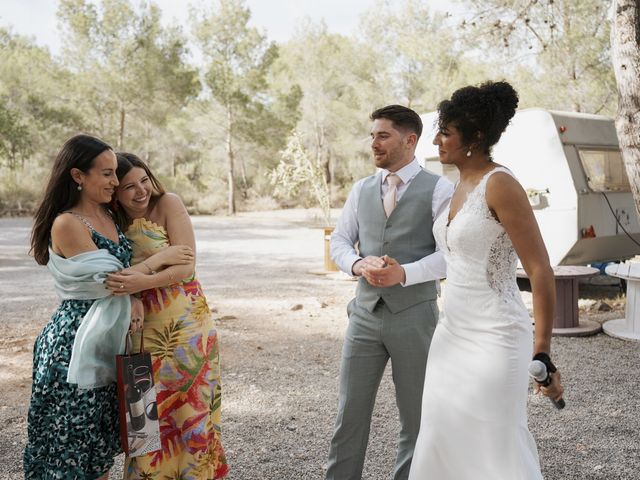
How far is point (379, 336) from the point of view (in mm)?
2660

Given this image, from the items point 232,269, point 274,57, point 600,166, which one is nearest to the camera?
point 600,166

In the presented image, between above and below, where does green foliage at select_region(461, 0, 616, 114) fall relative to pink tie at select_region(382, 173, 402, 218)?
above

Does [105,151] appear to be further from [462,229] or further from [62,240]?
[462,229]

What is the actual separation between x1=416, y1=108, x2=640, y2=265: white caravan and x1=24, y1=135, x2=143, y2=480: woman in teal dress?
6.22 m

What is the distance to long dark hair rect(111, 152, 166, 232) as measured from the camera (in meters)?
2.68

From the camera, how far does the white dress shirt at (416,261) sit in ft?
8.36

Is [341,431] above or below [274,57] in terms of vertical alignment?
below

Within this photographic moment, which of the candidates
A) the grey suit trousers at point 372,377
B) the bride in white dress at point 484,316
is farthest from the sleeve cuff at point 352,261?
the bride in white dress at point 484,316

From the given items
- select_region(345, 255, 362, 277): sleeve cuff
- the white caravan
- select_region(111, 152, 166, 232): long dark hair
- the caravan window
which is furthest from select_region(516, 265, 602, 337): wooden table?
select_region(111, 152, 166, 232): long dark hair

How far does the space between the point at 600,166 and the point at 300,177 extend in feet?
22.3

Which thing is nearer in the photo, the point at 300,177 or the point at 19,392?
the point at 19,392

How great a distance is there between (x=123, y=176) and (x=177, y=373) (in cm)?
90

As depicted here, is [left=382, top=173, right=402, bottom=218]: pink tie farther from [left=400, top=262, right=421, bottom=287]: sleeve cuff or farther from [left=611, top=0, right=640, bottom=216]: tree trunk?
[left=611, top=0, right=640, bottom=216]: tree trunk

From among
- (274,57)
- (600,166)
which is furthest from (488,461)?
(274,57)
